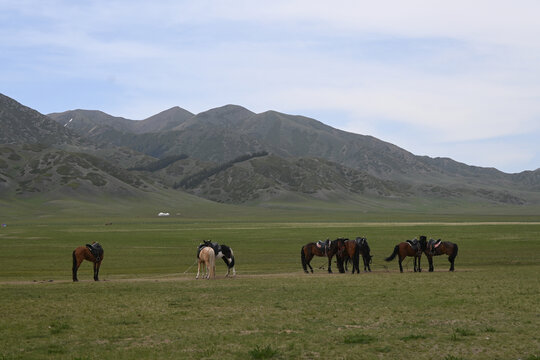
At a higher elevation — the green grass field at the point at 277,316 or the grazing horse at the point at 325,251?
the grazing horse at the point at 325,251

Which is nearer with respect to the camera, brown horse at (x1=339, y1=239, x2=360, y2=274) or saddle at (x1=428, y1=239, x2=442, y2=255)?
brown horse at (x1=339, y1=239, x2=360, y2=274)

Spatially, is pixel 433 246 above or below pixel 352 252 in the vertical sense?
above

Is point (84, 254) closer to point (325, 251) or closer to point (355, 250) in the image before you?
point (325, 251)

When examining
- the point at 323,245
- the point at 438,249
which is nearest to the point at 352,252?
the point at 323,245

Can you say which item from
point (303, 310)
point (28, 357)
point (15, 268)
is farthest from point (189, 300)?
point (15, 268)

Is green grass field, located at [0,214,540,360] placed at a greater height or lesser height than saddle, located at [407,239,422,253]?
lesser

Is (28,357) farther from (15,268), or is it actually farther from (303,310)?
(15,268)

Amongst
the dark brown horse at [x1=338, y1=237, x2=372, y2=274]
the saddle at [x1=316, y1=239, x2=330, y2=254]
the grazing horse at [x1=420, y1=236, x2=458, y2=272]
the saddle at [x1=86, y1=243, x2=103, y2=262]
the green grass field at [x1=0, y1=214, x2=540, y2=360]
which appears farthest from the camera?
the saddle at [x1=316, y1=239, x2=330, y2=254]

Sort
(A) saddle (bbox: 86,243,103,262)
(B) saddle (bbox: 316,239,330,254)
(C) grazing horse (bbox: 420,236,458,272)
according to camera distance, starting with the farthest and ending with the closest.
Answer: (B) saddle (bbox: 316,239,330,254)
(C) grazing horse (bbox: 420,236,458,272)
(A) saddle (bbox: 86,243,103,262)

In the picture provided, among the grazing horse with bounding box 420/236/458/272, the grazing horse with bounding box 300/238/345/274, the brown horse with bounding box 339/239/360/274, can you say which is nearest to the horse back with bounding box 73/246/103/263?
the grazing horse with bounding box 300/238/345/274

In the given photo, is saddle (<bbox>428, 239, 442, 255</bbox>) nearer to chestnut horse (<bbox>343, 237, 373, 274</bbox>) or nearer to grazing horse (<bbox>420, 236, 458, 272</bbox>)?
grazing horse (<bbox>420, 236, 458, 272</bbox>)

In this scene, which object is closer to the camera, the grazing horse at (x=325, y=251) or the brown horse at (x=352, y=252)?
the brown horse at (x=352, y=252)

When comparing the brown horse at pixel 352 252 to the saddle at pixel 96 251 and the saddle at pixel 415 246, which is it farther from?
the saddle at pixel 96 251

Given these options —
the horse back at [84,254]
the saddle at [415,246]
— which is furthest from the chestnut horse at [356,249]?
the horse back at [84,254]
